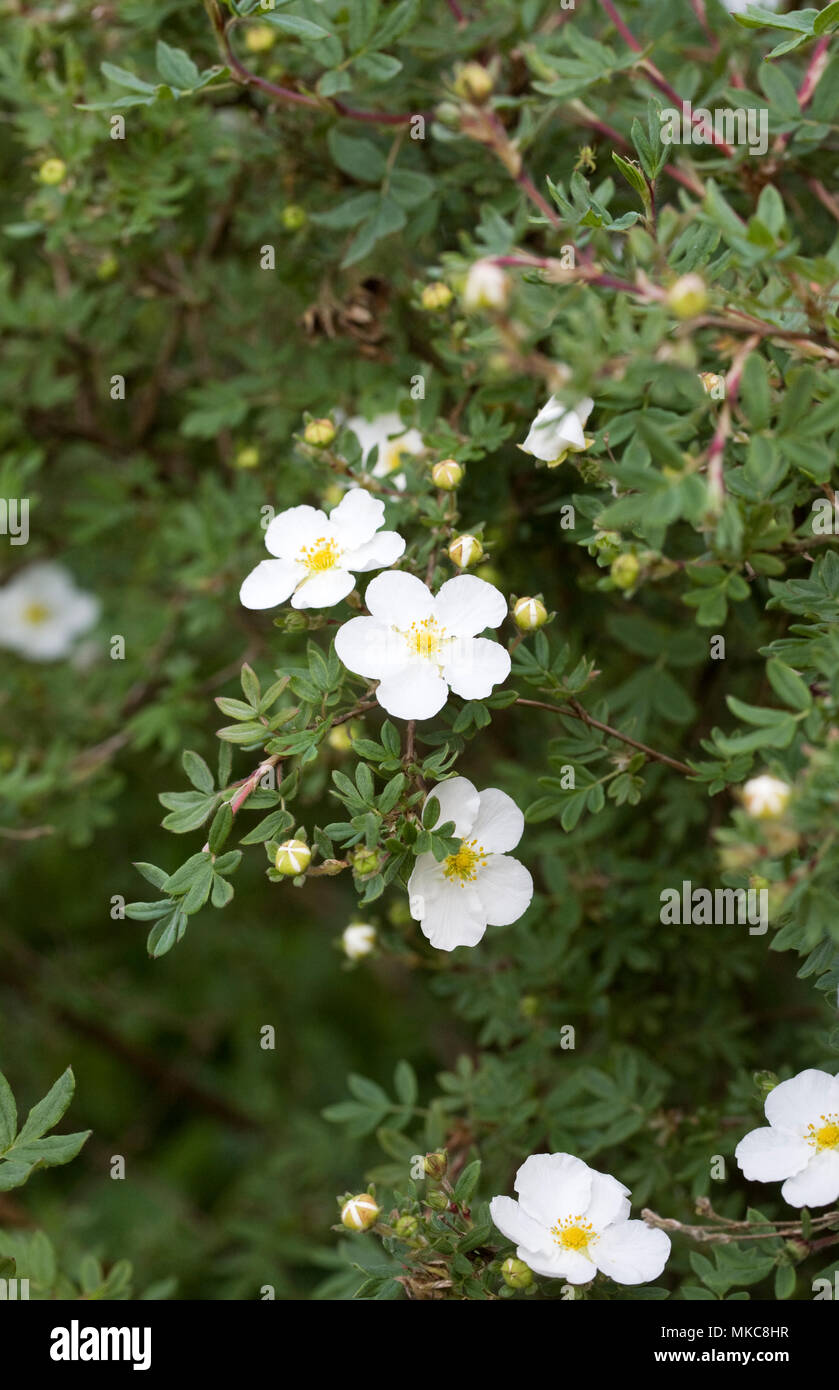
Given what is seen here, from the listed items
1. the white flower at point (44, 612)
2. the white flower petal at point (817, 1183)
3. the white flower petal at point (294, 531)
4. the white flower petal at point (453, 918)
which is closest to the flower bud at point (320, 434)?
the white flower petal at point (294, 531)

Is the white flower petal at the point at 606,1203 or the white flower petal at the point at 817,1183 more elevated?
the white flower petal at the point at 817,1183

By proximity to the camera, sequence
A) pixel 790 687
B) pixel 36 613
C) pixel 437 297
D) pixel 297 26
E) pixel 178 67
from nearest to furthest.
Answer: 1. pixel 790 687
2. pixel 297 26
3. pixel 178 67
4. pixel 437 297
5. pixel 36 613

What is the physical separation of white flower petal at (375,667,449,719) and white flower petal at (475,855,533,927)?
0.64 ft

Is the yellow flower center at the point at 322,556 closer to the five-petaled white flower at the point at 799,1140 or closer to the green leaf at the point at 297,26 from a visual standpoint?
the green leaf at the point at 297,26

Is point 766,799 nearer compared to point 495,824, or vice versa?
point 766,799

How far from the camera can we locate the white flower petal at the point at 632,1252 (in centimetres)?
117

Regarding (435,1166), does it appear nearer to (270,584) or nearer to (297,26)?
(270,584)

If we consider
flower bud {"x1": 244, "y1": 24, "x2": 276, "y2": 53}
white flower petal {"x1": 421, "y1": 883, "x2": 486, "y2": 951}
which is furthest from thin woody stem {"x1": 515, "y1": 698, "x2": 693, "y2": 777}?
flower bud {"x1": 244, "y1": 24, "x2": 276, "y2": 53}

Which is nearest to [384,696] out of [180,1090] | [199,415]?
[199,415]

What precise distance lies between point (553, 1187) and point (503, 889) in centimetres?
30

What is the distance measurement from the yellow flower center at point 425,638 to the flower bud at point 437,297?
19.0 inches

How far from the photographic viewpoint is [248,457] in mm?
1835

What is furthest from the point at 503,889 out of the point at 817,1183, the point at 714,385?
the point at 714,385
